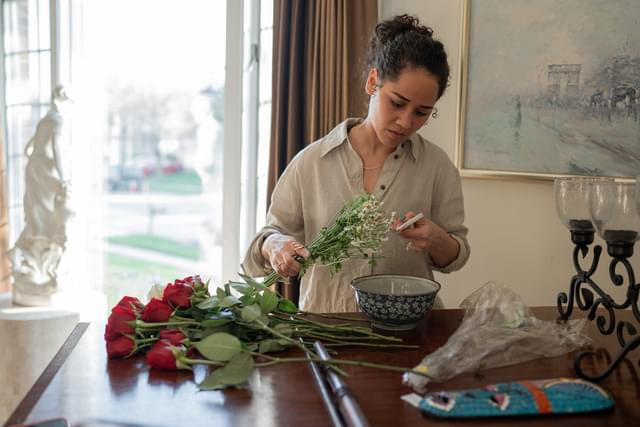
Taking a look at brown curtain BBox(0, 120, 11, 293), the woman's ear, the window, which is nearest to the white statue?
the window

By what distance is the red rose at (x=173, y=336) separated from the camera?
3.45 ft

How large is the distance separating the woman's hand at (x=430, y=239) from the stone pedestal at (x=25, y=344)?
167 centimetres

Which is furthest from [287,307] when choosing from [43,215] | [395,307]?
[43,215]

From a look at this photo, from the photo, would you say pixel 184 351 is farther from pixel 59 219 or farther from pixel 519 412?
pixel 59 219

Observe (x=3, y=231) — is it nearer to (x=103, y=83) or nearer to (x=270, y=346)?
(x=103, y=83)

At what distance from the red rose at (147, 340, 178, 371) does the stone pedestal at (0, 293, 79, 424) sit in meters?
1.65

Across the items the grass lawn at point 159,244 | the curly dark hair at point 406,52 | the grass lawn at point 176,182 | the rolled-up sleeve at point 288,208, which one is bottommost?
the grass lawn at point 159,244

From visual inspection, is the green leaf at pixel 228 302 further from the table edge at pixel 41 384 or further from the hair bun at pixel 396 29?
the hair bun at pixel 396 29

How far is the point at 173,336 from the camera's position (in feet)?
3.48

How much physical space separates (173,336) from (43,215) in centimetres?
183

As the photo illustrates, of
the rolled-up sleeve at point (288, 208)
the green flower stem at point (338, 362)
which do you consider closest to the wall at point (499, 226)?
the rolled-up sleeve at point (288, 208)

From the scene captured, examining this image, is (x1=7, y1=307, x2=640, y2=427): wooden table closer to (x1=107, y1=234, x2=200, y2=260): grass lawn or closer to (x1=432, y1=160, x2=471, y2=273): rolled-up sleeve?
(x1=432, y1=160, x2=471, y2=273): rolled-up sleeve

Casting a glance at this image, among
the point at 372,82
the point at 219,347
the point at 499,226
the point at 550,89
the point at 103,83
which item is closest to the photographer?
the point at 219,347

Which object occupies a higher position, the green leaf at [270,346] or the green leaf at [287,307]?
the green leaf at [287,307]
